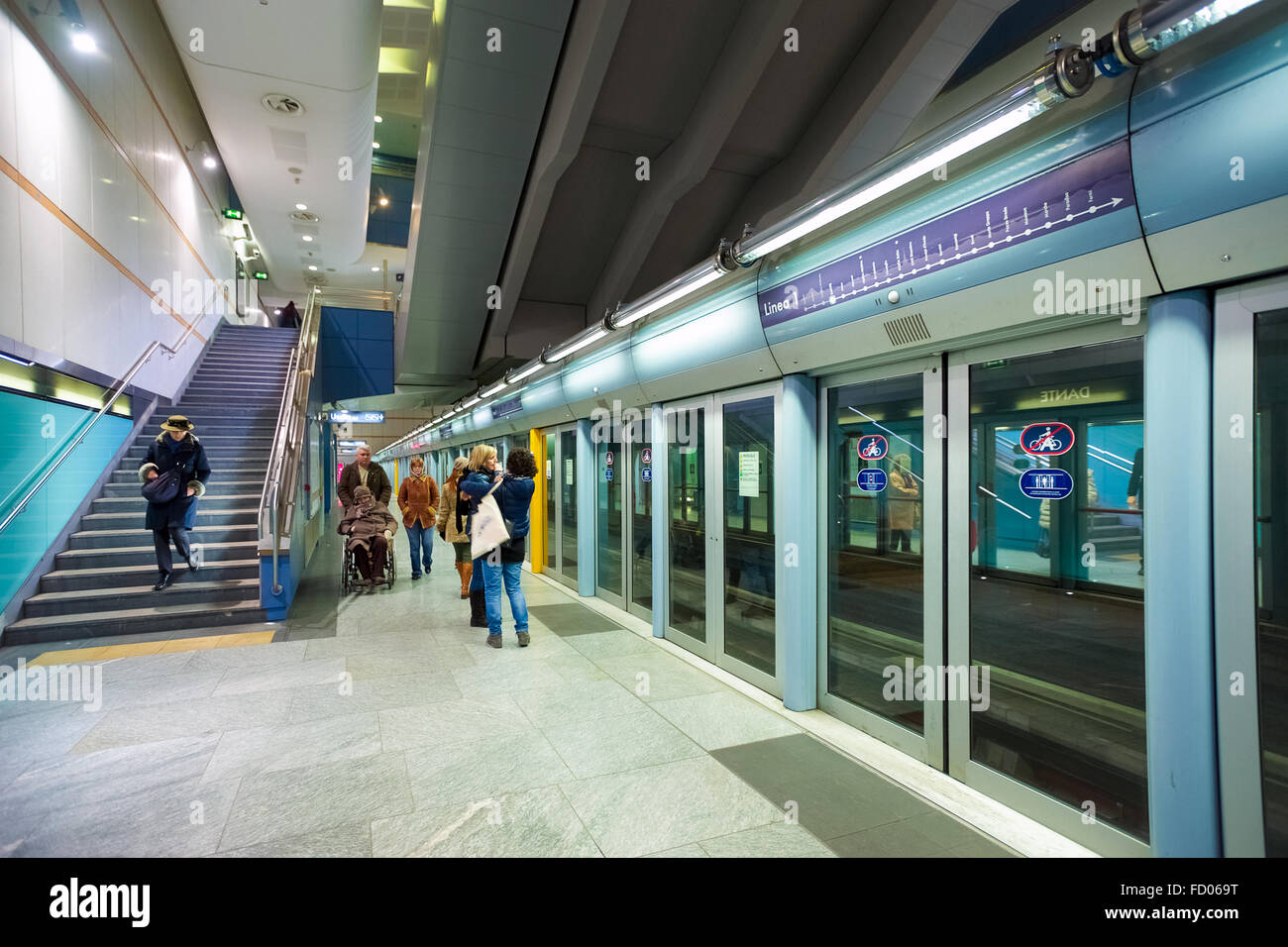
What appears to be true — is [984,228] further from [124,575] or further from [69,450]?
[69,450]

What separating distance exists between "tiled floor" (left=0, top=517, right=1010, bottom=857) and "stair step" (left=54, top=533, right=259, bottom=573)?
5.51ft

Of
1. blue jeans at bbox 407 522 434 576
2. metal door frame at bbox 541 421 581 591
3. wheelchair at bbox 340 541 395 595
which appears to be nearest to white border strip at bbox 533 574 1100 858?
metal door frame at bbox 541 421 581 591

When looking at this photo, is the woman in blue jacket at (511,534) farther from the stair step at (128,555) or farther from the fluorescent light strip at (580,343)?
the stair step at (128,555)

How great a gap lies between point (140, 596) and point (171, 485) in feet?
3.72

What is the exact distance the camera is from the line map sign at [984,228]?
2.23m

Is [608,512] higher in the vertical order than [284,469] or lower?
lower

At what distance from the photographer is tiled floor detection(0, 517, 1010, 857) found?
276 cm

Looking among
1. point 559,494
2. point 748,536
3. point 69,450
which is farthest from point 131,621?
point 748,536

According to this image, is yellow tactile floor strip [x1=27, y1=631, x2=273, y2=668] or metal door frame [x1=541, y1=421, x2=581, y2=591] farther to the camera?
metal door frame [x1=541, y1=421, x2=581, y2=591]

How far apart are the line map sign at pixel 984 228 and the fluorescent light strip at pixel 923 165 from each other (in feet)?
0.85

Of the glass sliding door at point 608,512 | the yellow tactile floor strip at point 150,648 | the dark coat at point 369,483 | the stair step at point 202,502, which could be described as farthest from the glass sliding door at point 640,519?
the stair step at point 202,502

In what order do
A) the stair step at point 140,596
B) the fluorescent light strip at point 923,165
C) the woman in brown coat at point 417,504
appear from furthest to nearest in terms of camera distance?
the woman in brown coat at point 417,504 → the stair step at point 140,596 → the fluorescent light strip at point 923,165

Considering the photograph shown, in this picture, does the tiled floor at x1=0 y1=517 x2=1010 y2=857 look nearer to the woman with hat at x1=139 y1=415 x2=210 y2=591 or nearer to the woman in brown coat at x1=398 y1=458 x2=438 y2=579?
the woman with hat at x1=139 y1=415 x2=210 y2=591

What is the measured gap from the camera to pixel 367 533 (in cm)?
814
